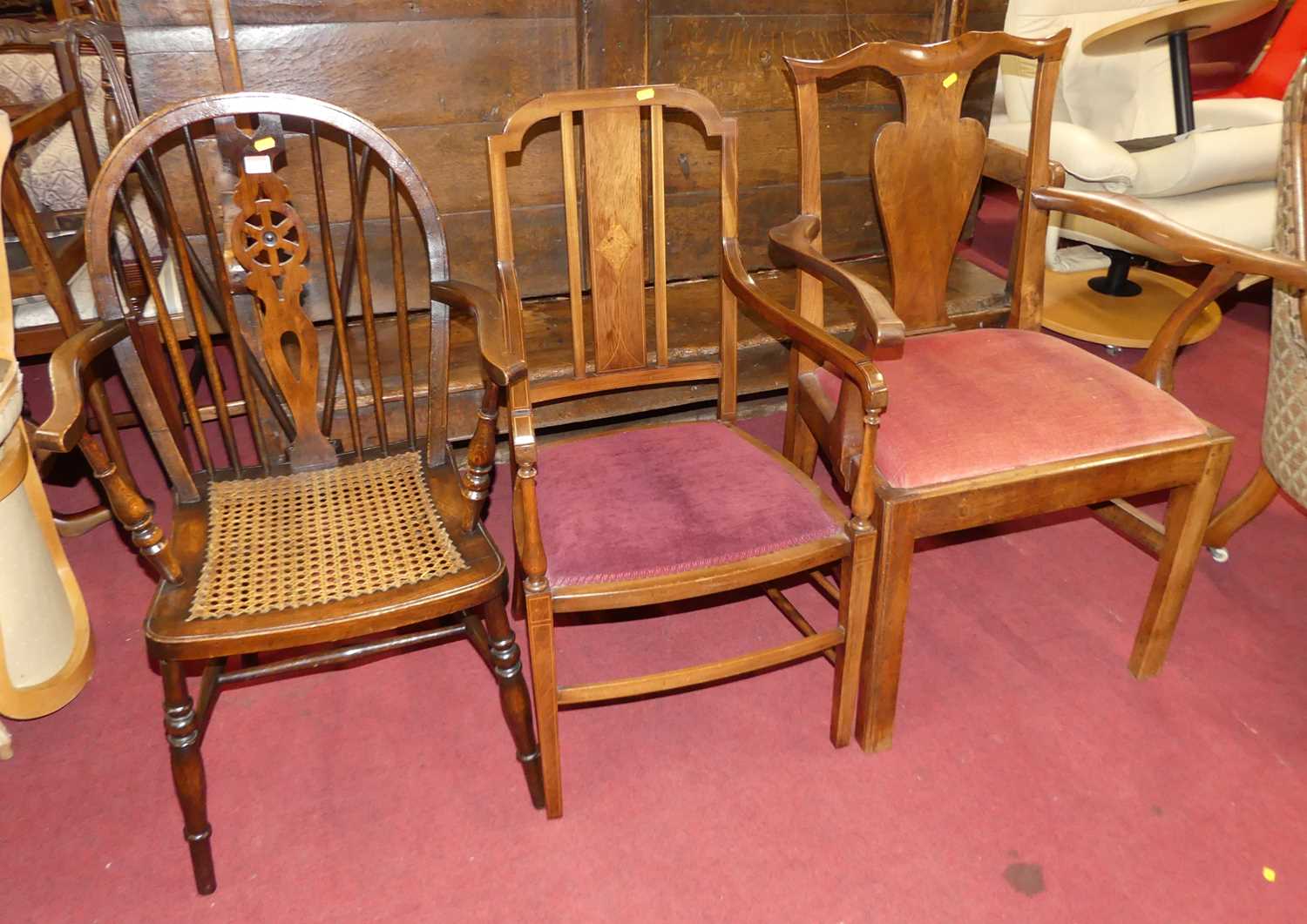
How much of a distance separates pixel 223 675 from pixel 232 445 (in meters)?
0.38

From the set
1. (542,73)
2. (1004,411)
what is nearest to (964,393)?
(1004,411)

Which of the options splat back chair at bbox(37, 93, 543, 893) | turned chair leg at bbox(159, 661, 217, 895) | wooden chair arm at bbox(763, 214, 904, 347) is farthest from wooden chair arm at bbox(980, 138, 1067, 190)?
turned chair leg at bbox(159, 661, 217, 895)

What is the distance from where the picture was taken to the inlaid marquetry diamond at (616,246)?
1613mm

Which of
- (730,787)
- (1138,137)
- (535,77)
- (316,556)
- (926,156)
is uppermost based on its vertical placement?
(535,77)

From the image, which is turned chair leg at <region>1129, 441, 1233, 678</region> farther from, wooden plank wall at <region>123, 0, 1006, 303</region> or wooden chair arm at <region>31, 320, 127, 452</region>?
wooden chair arm at <region>31, 320, 127, 452</region>

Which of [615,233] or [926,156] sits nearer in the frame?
[615,233]

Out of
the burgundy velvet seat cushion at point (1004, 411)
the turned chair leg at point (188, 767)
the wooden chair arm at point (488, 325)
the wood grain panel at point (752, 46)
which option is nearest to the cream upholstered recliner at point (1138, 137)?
the wood grain panel at point (752, 46)

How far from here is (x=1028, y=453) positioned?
151 cm

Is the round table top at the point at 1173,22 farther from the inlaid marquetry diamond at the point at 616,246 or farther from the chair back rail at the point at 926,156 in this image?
the inlaid marquetry diamond at the point at 616,246

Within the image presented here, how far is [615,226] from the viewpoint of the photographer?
5.29 ft

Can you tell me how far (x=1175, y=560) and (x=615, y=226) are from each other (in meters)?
1.17

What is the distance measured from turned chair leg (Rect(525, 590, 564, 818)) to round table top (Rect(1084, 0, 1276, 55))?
207 centimetres

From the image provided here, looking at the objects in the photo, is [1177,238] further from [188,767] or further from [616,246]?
[188,767]

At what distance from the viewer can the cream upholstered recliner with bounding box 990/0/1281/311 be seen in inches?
114
